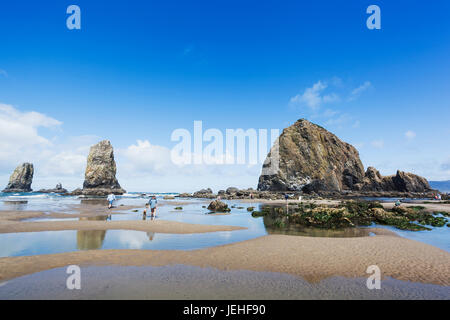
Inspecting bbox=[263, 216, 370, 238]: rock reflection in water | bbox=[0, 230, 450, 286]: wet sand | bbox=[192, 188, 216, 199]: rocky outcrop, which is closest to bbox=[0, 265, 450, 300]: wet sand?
bbox=[0, 230, 450, 286]: wet sand

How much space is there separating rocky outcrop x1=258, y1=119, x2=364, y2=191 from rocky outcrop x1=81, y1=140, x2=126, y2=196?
7573 centimetres

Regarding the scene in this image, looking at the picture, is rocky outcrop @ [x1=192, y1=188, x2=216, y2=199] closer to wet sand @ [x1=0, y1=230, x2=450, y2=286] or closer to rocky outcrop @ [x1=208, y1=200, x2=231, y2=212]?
rocky outcrop @ [x1=208, y1=200, x2=231, y2=212]

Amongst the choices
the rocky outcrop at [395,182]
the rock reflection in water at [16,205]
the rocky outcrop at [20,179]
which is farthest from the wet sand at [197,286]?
the rocky outcrop at [20,179]

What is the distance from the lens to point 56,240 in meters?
13.3

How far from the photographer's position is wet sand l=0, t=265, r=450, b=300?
6.28m

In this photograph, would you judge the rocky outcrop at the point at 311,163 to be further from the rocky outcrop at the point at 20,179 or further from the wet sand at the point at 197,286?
the rocky outcrop at the point at 20,179

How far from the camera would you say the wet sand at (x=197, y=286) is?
20.6ft

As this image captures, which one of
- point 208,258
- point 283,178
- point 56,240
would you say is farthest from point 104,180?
point 208,258

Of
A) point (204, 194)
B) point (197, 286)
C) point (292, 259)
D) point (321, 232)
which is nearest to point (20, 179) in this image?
point (204, 194)

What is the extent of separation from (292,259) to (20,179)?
152810 millimetres

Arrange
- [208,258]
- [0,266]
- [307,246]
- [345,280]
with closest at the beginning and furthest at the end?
[345,280] → [0,266] → [208,258] → [307,246]

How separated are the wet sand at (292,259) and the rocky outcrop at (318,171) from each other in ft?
316
